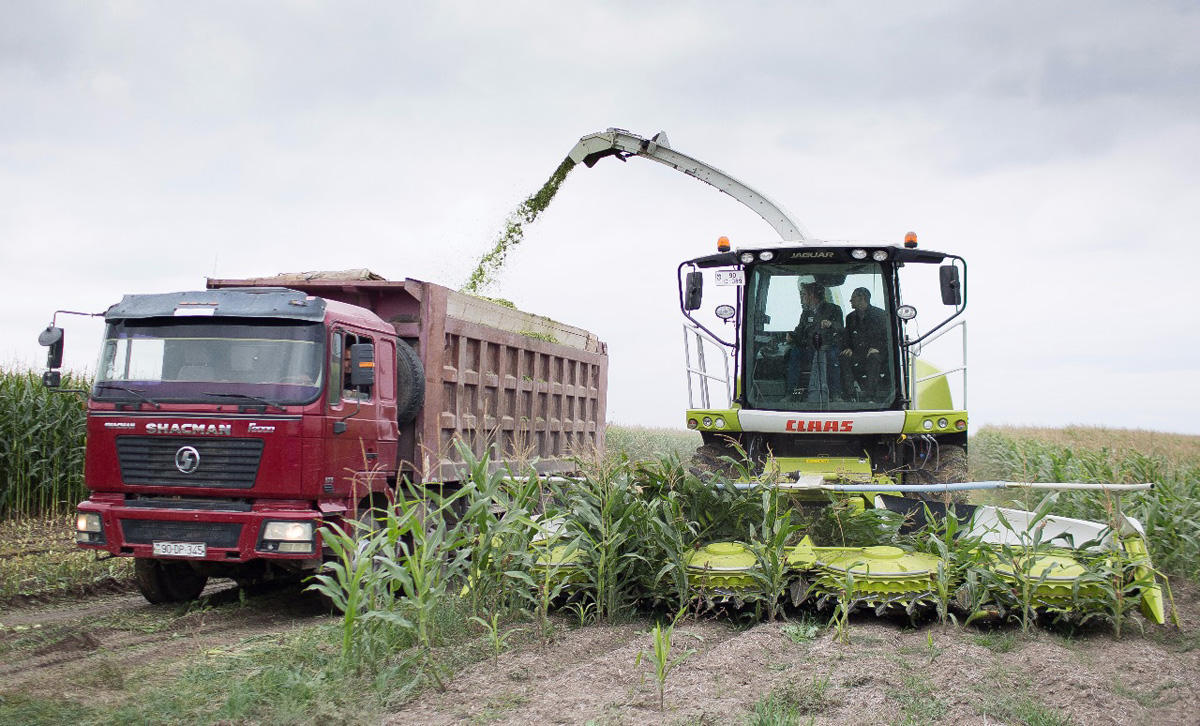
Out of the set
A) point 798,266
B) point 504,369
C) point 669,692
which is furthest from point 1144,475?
point 669,692

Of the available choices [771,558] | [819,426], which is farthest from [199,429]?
[819,426]

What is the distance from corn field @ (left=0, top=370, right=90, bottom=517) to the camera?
13781 millimetres

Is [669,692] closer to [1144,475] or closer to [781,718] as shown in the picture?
[781,718]

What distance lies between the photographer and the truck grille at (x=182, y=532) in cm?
804

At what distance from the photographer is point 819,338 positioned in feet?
29.9

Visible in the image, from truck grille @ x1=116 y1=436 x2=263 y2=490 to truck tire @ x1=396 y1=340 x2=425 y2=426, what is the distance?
5.80 feet

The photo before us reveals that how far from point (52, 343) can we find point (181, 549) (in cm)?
222

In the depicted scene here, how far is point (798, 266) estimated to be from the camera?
30.3 ft

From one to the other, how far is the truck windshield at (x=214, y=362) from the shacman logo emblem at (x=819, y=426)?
3960 mm

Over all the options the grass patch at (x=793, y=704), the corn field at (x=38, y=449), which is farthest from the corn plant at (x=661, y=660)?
the corn field at (x=38, y=449)

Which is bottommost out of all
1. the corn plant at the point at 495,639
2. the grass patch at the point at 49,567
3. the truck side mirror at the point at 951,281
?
the grass patch at the point at 49,567

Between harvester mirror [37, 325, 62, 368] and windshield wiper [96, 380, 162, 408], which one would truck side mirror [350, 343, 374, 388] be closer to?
windshield wiper [96, 380, 162, 408]

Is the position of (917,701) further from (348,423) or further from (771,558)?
(348,423)

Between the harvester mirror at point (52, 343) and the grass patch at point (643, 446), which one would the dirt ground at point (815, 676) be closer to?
the grass patch at point (643, 446)
